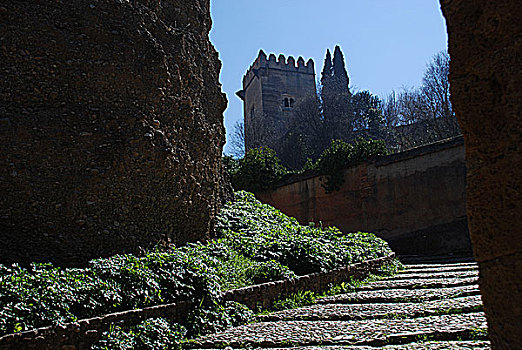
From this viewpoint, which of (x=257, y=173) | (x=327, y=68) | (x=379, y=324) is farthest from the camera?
(x=327, y=68)

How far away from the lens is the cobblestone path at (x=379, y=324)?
3227mm

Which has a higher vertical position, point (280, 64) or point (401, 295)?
point (280, 64)

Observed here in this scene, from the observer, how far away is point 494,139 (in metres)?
1.43

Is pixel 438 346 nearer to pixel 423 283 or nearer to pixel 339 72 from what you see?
pixel 423 283

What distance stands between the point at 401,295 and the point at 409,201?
7.11 m

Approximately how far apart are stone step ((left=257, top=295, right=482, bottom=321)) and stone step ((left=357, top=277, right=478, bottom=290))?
116 cm

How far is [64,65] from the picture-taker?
5734 mm

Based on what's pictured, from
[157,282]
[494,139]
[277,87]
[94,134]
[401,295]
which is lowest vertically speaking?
[401,295]

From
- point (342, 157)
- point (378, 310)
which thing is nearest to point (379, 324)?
point (378, 310)

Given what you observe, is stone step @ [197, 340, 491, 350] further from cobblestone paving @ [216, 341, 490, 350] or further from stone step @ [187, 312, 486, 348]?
stone step @ [187, 312, 486, 348]

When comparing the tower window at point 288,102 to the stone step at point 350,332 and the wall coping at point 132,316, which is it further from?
the stone step at point 350,332

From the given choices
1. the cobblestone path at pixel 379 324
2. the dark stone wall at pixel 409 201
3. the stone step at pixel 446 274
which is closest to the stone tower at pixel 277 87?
the dark stone wall at pixel 409 201

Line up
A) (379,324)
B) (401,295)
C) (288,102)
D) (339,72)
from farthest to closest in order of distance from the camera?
(288,102) < (339,72) < (401,295) < (379,324)

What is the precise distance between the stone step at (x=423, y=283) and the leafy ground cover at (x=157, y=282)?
741 millimetres
